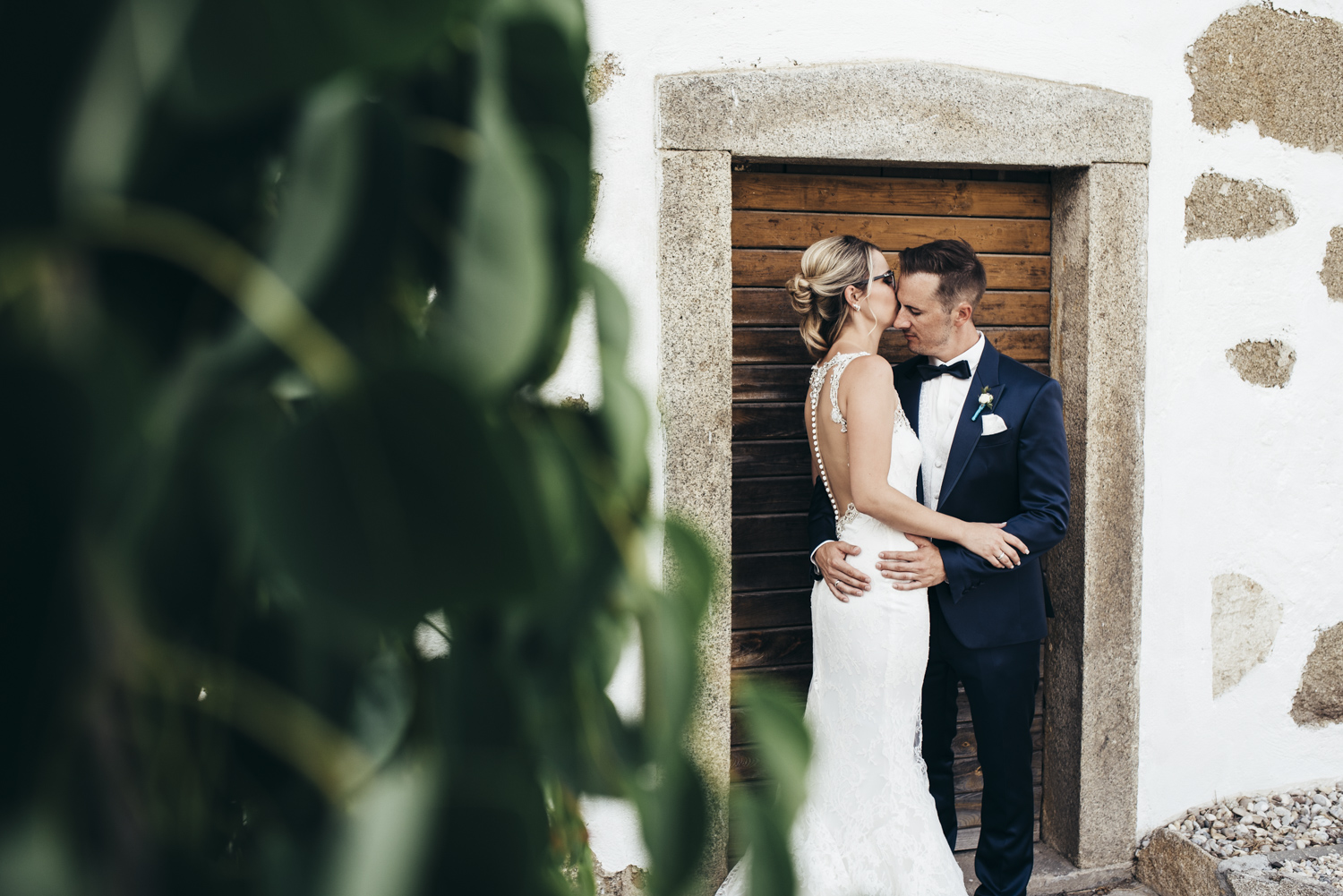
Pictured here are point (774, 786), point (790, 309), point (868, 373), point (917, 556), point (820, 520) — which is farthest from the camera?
point (790, 309)

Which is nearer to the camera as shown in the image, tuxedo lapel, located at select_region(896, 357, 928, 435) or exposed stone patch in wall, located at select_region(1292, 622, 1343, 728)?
tuxedo lapel, located at select_region(896, 357, 928, 435)

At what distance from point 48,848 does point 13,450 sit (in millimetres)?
89

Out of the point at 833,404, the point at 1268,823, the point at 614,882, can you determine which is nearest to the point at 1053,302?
the point at 833,404

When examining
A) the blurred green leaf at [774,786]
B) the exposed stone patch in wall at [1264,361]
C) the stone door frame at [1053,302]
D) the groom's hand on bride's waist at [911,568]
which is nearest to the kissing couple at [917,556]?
→ the groom's hand on bride's waist at [911,568]

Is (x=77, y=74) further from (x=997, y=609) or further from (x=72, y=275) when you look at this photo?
(x=997, y=609)

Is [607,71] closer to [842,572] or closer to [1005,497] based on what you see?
[842,572]

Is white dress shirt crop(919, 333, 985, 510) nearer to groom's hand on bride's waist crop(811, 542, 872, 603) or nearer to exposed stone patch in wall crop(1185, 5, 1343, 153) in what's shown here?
groom's hand on bride's waist crop(811, 542, 872, 603)

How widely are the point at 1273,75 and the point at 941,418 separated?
175 centimetres

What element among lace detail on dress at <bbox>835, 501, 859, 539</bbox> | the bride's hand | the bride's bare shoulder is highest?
the bride's bare shoulder

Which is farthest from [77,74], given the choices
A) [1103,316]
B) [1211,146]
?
[1211,146]

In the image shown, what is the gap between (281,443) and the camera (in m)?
0.17

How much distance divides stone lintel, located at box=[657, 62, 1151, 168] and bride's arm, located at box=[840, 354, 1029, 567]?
28.6 inches

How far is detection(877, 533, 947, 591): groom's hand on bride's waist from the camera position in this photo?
2898mm

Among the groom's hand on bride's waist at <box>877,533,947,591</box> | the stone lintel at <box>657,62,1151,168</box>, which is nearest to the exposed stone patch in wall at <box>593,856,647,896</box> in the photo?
the groom's hand on bride's waist at <box>877,533,947,591</box>
